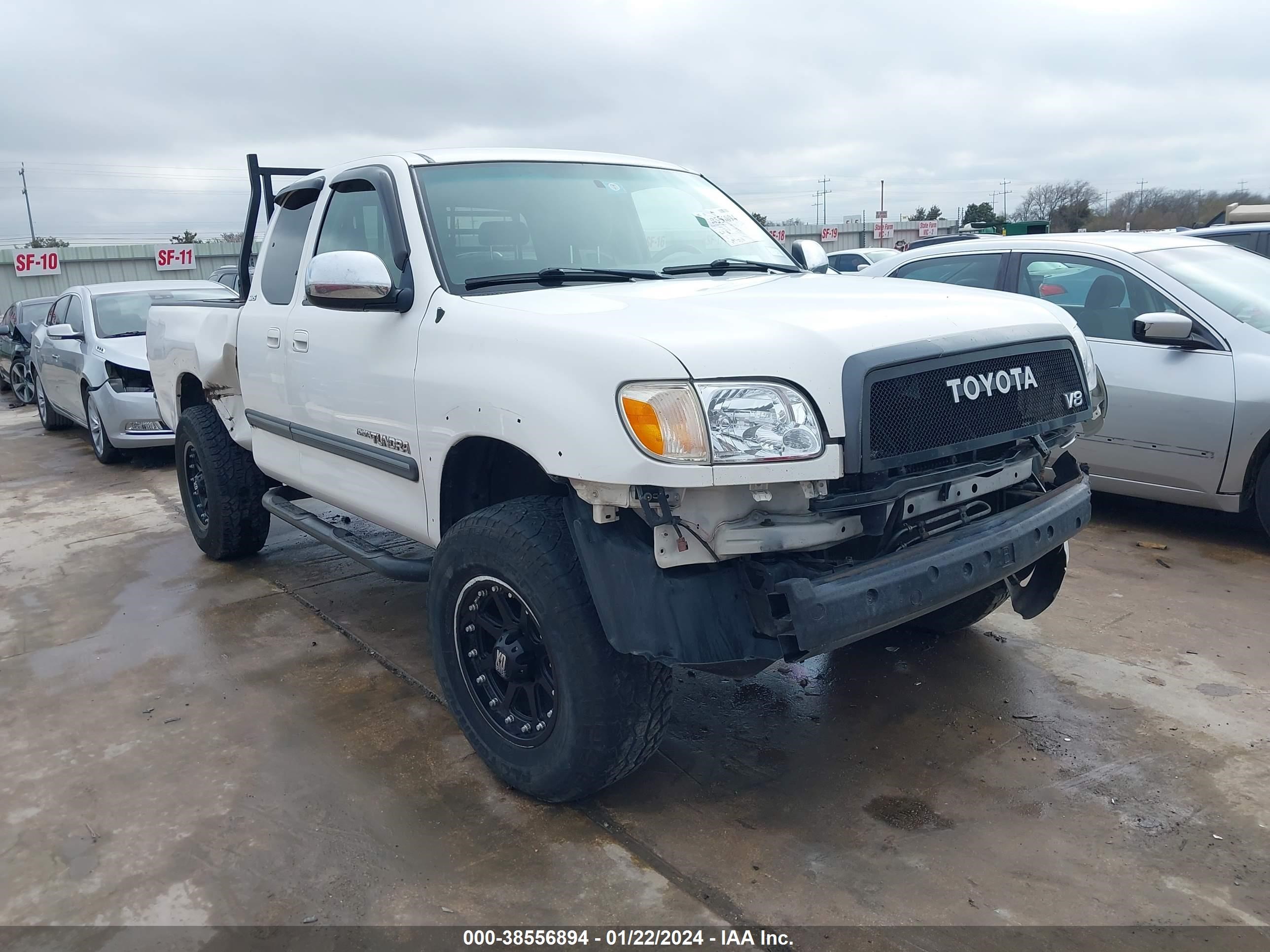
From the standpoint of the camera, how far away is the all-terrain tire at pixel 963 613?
3.92 meters

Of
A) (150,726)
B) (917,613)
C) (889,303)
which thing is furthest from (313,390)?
(917,613)

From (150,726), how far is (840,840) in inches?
102

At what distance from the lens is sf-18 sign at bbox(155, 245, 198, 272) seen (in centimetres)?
2477

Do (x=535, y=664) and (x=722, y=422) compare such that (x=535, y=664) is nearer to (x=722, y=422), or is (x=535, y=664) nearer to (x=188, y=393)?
(x=722, y=422)

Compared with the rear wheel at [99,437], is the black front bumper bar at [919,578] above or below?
above

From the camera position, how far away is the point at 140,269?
82.8 feet

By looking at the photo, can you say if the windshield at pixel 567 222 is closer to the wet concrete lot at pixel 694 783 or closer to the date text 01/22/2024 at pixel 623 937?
the wet concrete lot at pixel 694 783

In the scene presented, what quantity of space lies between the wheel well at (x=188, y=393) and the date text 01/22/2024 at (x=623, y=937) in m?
4.08

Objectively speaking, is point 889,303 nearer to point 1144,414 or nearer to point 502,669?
point 502,669

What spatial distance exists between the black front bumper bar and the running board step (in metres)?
1.38

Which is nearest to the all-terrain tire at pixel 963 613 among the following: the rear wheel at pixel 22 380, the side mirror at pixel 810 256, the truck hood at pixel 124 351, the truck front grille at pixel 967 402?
the truck front grille at pixel 967 402

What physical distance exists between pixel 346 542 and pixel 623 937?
2.29 m

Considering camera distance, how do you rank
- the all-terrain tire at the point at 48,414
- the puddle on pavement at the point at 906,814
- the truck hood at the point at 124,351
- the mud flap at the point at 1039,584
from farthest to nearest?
the all-terrain tire at the point at 48,414
the truck hood at the point at 124,351
the mud flap at the point at 1039,584
the puddle on pavement at the point at 906,814

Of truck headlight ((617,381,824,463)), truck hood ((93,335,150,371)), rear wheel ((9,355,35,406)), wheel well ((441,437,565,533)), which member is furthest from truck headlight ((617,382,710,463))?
rear wheel ((9,355,35,406))
